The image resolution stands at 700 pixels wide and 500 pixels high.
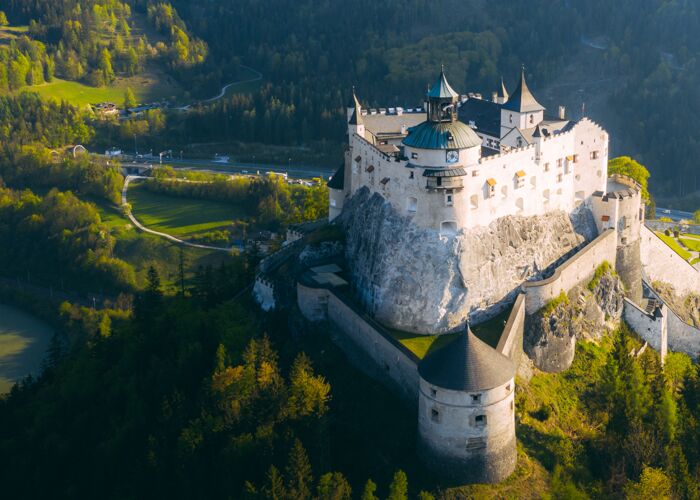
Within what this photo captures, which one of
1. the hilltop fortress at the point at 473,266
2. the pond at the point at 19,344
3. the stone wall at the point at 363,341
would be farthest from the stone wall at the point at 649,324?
the pond at the point at 19,344

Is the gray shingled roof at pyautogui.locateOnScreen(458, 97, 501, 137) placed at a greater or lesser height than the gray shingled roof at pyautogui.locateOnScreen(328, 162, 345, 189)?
greater

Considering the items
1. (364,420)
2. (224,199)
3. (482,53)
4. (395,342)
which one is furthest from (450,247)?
(482,53)

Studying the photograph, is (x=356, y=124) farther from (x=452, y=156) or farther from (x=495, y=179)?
(x=452, y=156)

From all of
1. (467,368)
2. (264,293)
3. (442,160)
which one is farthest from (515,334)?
(264,293)

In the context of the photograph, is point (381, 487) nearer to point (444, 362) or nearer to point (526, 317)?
point (444, 362)

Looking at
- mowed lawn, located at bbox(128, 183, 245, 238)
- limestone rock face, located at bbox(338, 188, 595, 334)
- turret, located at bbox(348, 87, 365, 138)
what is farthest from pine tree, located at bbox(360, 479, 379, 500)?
mowed lawn, located at bbox(128, 183, 245, 238)

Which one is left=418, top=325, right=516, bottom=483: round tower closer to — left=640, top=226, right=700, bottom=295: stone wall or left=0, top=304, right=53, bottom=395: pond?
left=640, top=226, right=700, bottom=295: stone wall
